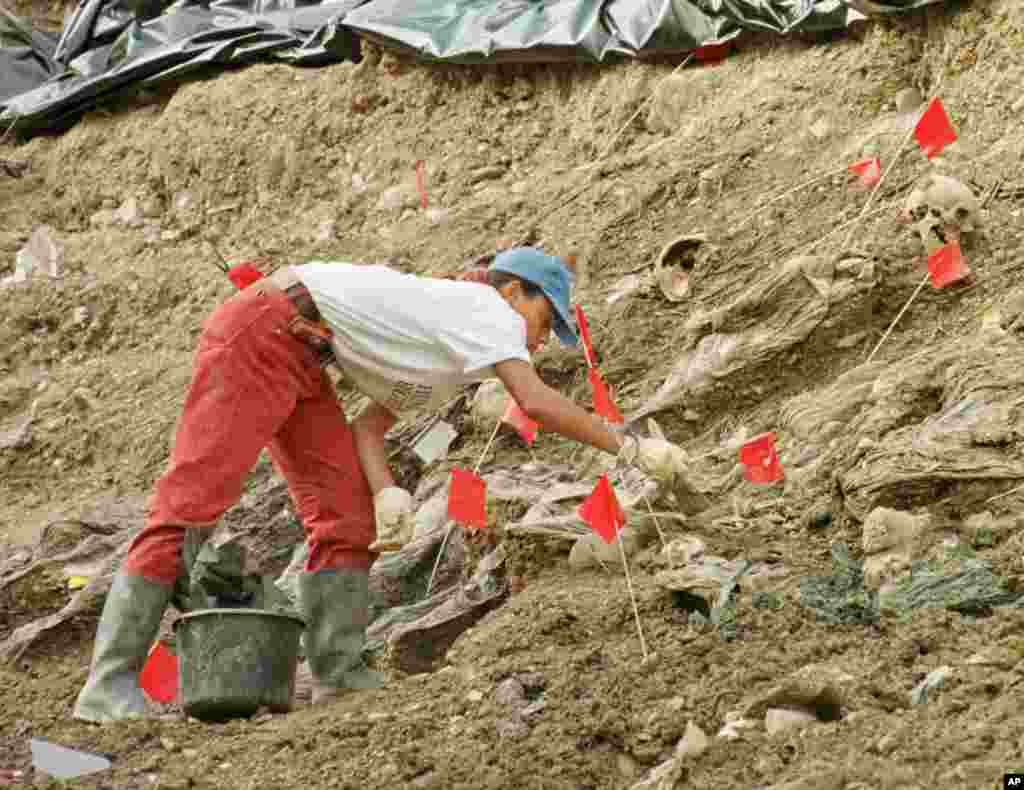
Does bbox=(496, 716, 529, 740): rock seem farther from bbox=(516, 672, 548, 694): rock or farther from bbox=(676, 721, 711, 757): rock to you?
bbox=(676, 721, 711, 757): rock

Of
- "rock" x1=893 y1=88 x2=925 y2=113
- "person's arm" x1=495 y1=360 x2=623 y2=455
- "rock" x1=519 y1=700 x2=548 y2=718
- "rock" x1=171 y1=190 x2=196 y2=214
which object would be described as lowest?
"rock" x1=171 y1=190 x2=196 y2=214

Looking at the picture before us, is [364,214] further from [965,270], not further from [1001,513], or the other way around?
[1001,513]

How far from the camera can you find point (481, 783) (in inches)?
132

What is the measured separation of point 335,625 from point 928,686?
1625 millimetres

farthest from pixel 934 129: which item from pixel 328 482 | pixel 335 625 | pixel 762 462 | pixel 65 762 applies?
pixel 65 762

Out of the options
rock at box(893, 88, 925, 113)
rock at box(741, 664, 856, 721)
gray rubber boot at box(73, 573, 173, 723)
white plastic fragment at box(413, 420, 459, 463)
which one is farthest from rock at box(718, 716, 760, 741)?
rock at box(893, 88, 925, 113)

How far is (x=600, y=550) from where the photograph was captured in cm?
457

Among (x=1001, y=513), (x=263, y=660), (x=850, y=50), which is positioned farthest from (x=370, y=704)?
(x=850, y=50)

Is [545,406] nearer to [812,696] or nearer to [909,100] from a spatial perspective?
[812,696]

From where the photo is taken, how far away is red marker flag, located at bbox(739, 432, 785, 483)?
185 inches

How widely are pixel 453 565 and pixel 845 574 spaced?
1525 millimetres

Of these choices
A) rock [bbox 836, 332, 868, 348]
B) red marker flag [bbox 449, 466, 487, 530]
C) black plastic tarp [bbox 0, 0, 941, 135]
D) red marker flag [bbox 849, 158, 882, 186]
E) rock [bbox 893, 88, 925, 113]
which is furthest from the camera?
black plastic tarp [bbox 0, 0, 941, 135]

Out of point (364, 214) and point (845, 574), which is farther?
point (364, 214)

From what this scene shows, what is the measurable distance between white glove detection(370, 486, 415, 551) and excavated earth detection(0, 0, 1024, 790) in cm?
34
